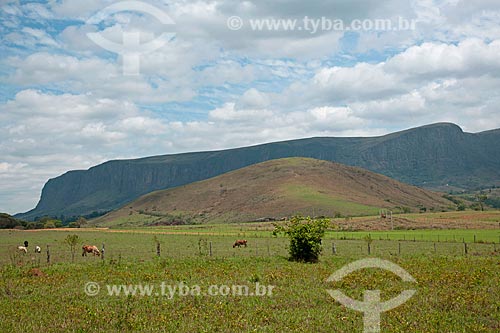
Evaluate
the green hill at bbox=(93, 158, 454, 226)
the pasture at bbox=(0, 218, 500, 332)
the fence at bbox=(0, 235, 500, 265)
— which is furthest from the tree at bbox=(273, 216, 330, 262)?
the green hill at bbox=(93, 158, 454, 226)

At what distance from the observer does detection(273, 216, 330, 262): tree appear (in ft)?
105


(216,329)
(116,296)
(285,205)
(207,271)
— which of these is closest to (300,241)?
(207,271)

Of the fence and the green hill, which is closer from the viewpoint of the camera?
the fence

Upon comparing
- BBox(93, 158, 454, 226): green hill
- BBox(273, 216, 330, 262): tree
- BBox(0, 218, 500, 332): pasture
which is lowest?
BBox(0, 218, 500, 332): pasture

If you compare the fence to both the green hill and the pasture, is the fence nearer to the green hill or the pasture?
the pasture

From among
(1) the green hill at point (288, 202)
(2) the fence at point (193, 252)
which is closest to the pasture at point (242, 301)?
(2) the fence at point (193, 252)

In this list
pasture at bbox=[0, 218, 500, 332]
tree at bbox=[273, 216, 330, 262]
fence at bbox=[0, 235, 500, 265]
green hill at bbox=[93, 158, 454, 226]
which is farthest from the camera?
green hill at bbox=[93, 158, 454, 226]

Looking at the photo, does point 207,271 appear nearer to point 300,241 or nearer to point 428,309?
point 300,241

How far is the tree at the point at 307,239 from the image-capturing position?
32.2 metres

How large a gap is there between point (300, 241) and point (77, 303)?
17675mm

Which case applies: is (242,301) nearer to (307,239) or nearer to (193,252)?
(307,239)

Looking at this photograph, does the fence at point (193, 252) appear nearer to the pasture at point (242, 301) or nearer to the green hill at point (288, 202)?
the pasture at point (242, 301)

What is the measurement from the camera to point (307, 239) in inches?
1260

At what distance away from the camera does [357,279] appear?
2256 centimetres
